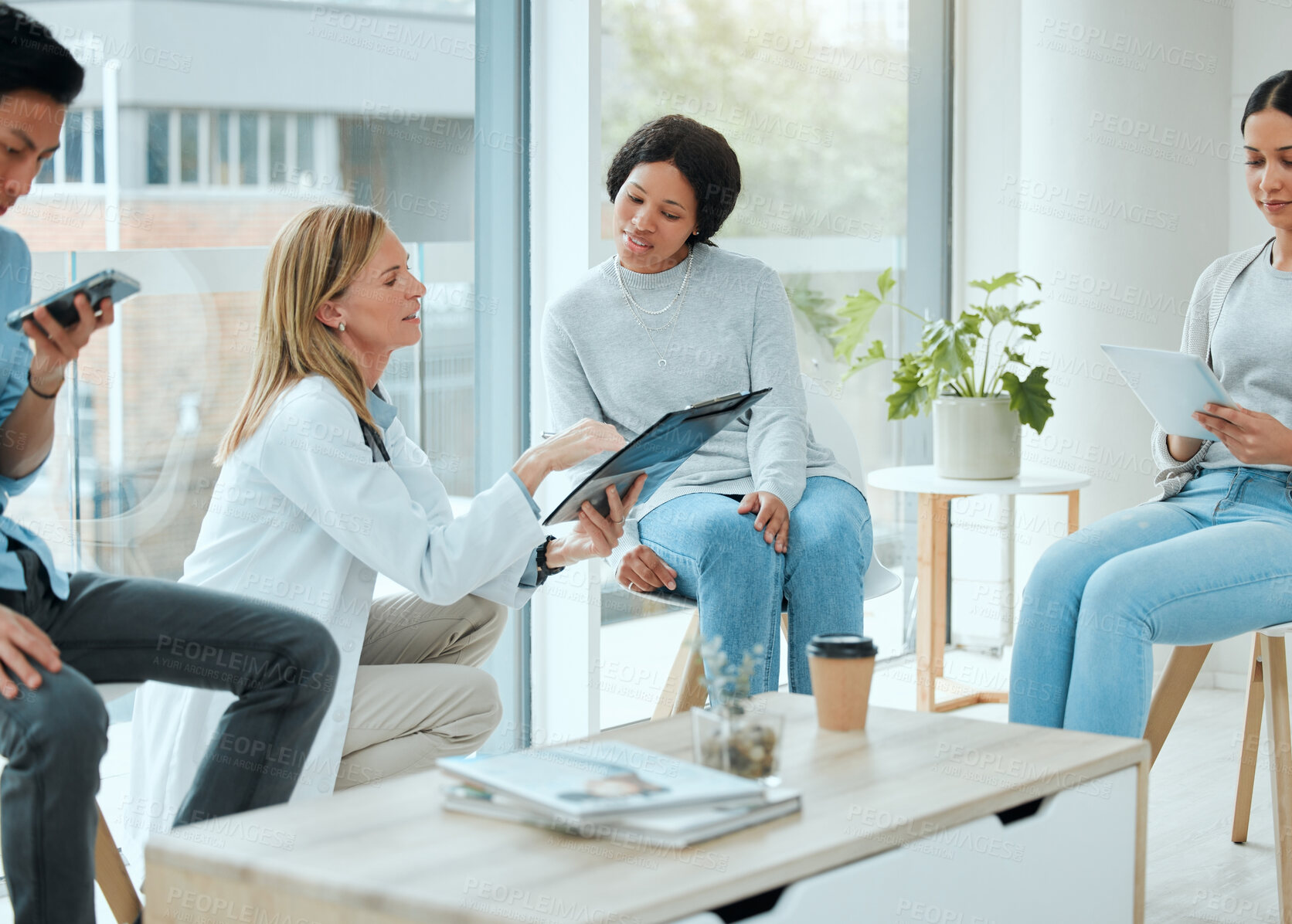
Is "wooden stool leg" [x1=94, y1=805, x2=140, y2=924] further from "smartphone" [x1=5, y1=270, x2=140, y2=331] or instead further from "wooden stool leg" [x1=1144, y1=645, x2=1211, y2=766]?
"wooden stool leg" [x1=1144, y1=645, x2=1211, y2=766]

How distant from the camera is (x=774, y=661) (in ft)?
7.07

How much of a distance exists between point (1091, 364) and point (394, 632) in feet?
7.17

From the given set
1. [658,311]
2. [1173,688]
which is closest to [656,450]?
[658,311]

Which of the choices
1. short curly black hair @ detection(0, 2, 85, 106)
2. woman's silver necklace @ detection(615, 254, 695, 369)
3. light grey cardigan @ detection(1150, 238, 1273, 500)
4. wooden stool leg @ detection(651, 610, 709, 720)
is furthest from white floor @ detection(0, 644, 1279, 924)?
short curly black hair @ detection(0, 2, 85, 106)

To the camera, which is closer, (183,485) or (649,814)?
(649,814)

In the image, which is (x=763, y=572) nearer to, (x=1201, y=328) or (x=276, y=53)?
(x=1201, y=328)

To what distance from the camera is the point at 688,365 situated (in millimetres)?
2365

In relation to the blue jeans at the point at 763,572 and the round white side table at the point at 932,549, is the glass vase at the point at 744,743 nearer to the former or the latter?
the blue jeans at the point at 763,572

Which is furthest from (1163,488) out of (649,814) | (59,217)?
(59,217)

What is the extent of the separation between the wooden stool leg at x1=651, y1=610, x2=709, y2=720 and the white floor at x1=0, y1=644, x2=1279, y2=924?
74 cm

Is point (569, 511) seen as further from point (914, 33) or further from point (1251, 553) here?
point (914, 33)

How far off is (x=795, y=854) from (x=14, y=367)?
1.07 meters

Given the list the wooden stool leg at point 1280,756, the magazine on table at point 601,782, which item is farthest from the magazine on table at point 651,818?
the wooden stool leg at point 1280,756

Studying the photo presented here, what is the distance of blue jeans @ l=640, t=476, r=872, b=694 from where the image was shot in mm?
2082
